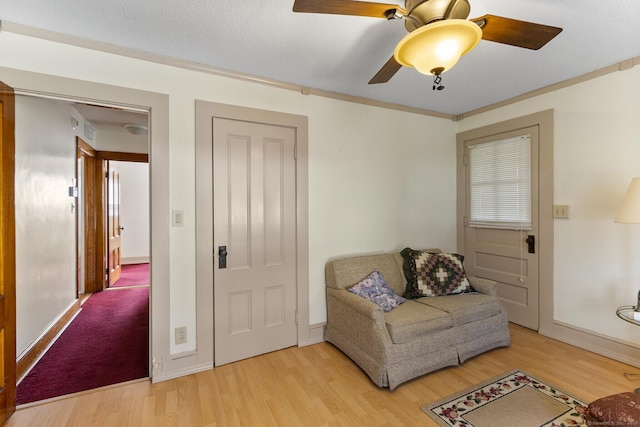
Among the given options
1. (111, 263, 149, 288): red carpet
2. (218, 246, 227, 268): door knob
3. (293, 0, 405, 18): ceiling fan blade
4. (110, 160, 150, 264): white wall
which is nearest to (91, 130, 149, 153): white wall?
(111, 263, 149, 288): red carpet

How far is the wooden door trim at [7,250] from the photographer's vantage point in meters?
1.69

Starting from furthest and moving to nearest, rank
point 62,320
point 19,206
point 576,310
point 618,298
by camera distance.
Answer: point 62,320 < point 576,310 < point 618,298 < point 19,206

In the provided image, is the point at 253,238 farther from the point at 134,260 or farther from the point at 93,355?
the point at 134,260

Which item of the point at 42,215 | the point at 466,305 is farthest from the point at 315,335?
the point at 42,215

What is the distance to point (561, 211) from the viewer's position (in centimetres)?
272

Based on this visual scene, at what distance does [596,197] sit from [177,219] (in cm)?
347

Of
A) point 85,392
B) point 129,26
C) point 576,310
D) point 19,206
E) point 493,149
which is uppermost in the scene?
point 129,26

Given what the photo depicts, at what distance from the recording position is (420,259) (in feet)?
9.39

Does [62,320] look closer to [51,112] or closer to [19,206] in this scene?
[19,206]

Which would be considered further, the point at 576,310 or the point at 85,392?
the point at 576,310

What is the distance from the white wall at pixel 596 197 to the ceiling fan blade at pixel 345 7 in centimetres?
232

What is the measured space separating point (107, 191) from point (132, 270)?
7.04 feet

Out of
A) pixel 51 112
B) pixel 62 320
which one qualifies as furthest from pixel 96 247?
pixel 51 112

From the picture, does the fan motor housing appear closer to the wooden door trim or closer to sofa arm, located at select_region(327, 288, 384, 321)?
sofa arm, located at select_region(327, 288, 384, 321)
